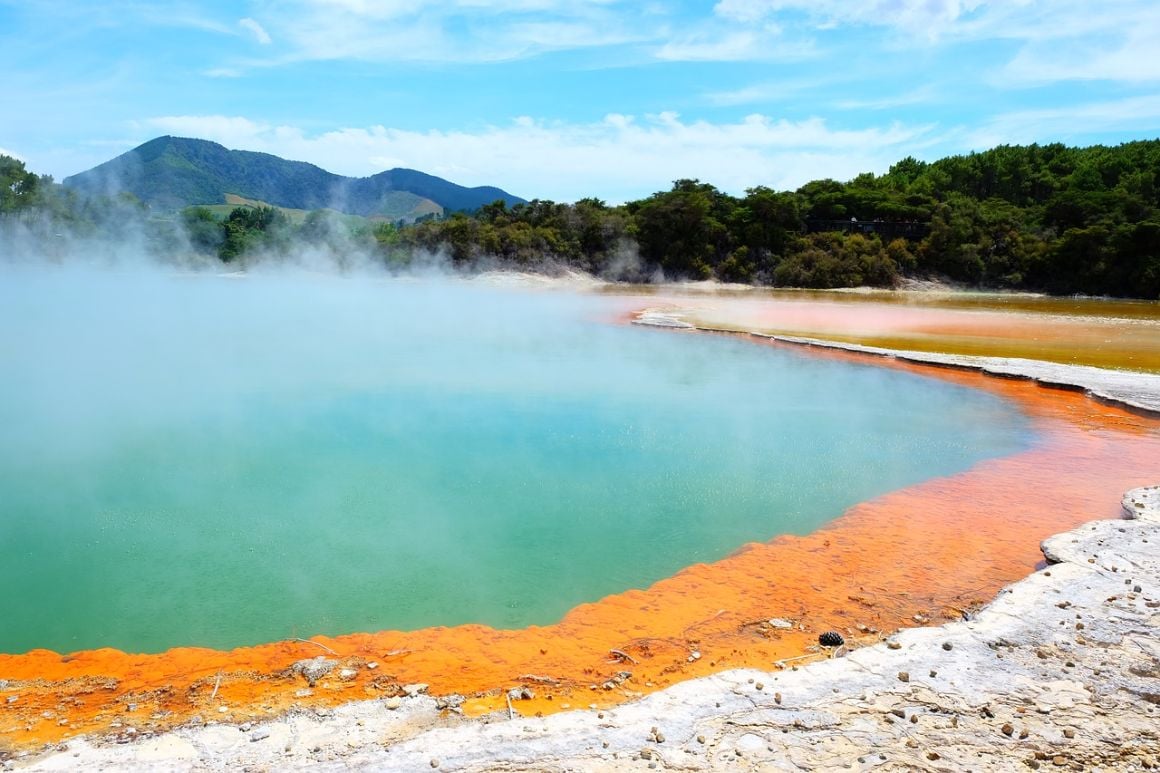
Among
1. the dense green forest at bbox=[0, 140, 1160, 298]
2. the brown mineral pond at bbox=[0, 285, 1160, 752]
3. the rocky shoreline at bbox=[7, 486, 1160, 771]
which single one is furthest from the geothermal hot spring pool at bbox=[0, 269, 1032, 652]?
the dense green forest at bbox=[0, 140, 1160, 298]

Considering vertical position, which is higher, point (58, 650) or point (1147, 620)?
point (1147, 620)

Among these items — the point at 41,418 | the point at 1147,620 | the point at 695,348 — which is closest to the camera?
the point at 1147,620

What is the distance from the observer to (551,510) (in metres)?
5.64

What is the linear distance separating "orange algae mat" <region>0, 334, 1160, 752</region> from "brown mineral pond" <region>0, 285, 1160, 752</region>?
1cm

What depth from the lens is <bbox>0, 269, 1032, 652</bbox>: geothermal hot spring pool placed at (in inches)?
→ 171

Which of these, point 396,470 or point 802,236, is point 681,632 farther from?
point 802,236

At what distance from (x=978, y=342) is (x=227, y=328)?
50.8ft

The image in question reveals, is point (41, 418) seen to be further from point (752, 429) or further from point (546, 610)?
point (752, 429)

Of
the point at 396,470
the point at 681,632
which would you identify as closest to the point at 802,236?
the point at 396,470

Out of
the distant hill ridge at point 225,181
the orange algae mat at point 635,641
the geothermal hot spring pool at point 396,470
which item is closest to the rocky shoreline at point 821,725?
the orange algae mat at point 635,641

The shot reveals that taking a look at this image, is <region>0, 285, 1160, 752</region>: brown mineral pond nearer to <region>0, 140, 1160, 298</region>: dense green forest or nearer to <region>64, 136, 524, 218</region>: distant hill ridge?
<region>64, 136, 524, 218</region>: distant hill ridge

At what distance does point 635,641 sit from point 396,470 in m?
3.23

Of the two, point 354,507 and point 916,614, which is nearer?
point 916,614

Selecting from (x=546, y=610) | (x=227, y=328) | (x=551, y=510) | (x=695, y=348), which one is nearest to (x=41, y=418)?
(x=551, y=510)
